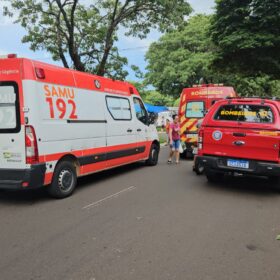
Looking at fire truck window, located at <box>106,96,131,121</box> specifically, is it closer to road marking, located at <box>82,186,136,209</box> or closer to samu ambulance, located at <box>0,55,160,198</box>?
samu ambulance, located at <box>0,55,160,198</box>

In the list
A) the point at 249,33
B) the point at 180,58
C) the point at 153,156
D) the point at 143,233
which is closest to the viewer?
the point at 143,233

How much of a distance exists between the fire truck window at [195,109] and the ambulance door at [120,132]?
363cm

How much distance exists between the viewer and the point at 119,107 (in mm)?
9195

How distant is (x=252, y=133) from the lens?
7.06 metres

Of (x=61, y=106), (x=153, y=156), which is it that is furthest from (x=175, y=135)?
(x=61, y=106)

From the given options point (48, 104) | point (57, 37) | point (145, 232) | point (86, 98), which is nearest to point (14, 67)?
point (48, 104)

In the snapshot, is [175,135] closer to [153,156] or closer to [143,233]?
[153,156]

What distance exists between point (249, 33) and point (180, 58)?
18.3 m

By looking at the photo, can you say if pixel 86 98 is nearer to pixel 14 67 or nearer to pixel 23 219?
pixel 14 67

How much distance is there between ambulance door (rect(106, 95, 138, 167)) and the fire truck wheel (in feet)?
5.05

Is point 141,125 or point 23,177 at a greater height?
point 141,125

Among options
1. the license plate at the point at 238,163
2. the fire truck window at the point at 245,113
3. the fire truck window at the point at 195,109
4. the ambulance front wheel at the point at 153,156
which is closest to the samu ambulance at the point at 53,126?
the ambulance front wheel at the point at 153,156

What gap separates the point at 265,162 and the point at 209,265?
3632 millimetres

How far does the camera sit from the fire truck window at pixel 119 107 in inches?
344
